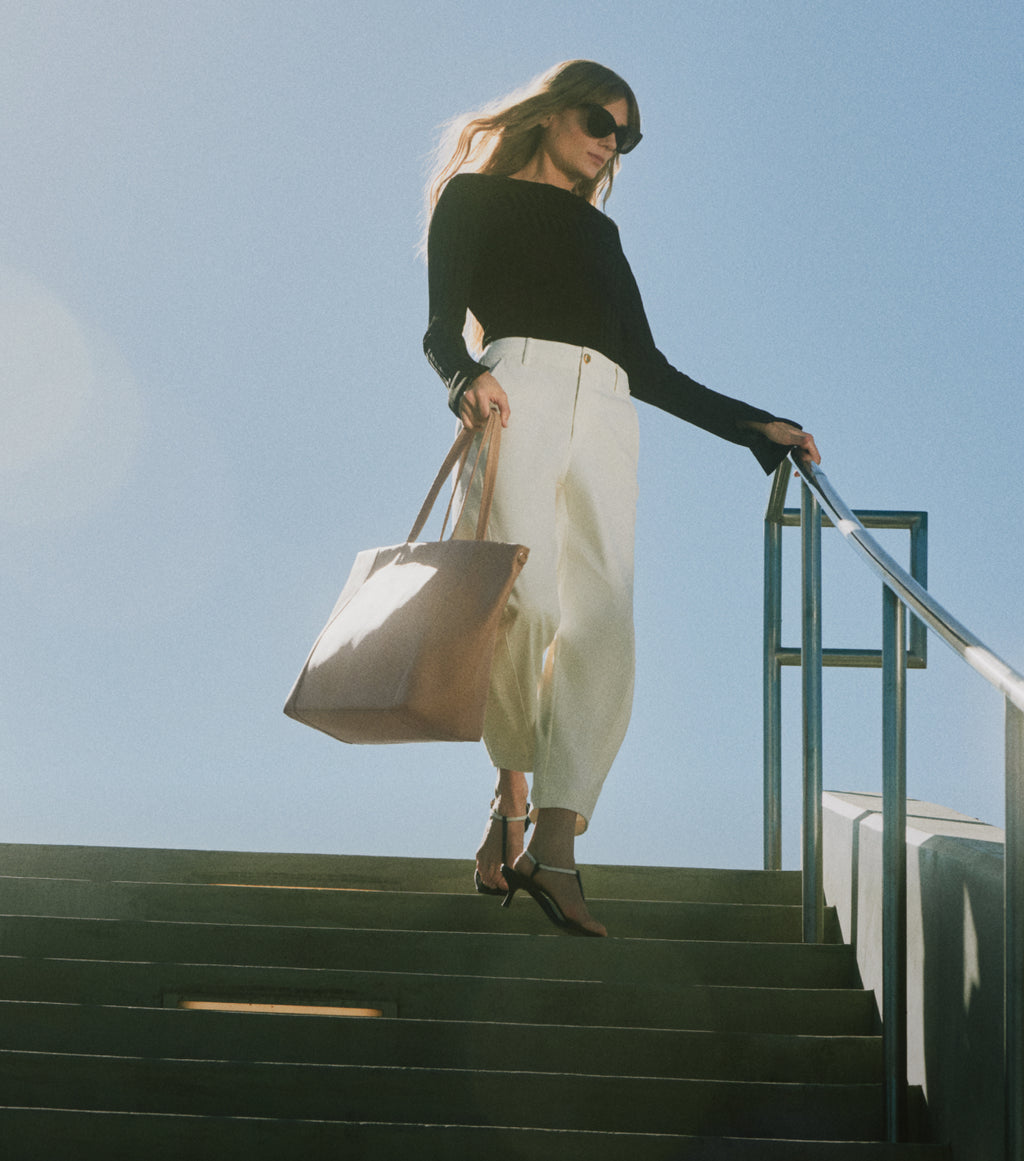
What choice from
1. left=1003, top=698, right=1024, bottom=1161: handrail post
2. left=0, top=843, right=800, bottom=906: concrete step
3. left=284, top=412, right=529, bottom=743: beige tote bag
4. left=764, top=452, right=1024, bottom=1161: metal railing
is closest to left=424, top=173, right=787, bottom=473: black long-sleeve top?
left=284, top=412, right=529, bottom=743: beige tote bag

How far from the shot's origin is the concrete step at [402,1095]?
5.72 ft

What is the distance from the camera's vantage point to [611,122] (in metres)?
2.36

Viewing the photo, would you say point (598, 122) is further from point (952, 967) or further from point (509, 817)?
point (952, 967)

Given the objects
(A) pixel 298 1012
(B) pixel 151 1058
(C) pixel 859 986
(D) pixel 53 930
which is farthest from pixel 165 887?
(C) pixel 859 986

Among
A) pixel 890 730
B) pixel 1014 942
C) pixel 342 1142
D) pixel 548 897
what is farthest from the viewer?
pixel 548 897

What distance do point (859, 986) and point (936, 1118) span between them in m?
0.45

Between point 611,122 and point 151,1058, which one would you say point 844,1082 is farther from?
point 611,122

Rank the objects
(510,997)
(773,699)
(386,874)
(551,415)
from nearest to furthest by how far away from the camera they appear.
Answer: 1. (510,997)
2. (551,415)
3. (386,874)
4. (773,699)

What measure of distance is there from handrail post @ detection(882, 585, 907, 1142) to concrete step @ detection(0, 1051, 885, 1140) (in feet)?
0.30

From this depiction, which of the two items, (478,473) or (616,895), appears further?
(616,895)

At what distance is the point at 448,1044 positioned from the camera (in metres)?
1.89

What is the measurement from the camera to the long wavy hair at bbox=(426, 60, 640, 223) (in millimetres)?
2359

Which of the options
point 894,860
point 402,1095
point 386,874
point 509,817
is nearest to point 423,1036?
point 402,1095

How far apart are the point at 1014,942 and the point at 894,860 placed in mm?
484
